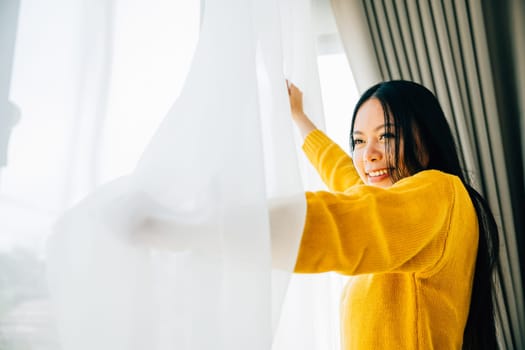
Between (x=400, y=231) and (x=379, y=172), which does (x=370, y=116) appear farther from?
(x=400, y=231)

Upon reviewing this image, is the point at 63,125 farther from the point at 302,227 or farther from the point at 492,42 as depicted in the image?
the point at 492,42

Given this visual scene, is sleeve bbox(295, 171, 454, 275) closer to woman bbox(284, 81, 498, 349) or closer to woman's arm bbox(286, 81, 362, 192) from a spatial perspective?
woman bbox(284, 81, 498, 349)

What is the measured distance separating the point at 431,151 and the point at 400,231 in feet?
1.10

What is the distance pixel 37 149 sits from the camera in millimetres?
453

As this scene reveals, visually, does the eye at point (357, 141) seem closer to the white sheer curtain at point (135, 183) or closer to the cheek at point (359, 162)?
the cheek at point (359, 162)

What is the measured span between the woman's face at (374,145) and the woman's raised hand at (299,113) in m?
0.12

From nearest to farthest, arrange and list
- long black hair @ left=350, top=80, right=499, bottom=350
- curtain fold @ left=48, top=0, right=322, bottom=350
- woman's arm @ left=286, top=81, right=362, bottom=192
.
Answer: curtain fold @ left=48, top=0, right=322, bottom=350 < long black hair @ left=350, top=80, right=499, bottom=350 < woman's arm @ left=286, top=81, right=362, bottom=192

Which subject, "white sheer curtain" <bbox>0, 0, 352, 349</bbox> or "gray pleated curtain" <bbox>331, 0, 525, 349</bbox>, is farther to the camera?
"gray pleated curtain" <bbox>331, 0, 525, 349</bbox>

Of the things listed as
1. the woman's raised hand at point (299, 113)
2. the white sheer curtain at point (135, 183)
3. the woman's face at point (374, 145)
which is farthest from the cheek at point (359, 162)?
the white sheer curtain at point (135, 183)

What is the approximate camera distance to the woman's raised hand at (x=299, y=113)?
Answer: 2.80ft

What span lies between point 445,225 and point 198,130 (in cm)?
41

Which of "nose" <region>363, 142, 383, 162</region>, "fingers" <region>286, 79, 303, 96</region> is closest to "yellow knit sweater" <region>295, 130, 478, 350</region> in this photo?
"nose" <region>363, 142, 383, 162</region>

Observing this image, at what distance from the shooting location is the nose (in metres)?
0.80

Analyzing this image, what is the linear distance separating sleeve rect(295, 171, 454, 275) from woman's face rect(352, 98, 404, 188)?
0.17 meters
